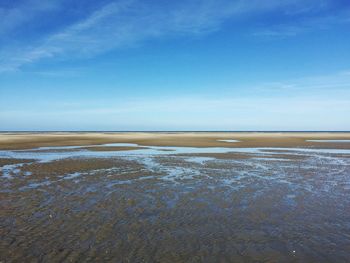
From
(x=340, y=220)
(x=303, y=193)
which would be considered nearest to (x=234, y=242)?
(x=340, y=220)

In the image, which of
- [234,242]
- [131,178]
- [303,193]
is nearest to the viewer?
[234,242]

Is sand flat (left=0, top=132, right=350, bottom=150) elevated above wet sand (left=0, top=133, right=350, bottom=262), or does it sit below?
above

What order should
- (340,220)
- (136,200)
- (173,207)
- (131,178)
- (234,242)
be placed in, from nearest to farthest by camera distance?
(234,242) → (340,220) → (173,207) → (136,200) → (131,178)

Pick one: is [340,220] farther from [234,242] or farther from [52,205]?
[52,205]

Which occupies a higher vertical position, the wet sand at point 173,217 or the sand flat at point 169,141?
the sand flat at point 169,141

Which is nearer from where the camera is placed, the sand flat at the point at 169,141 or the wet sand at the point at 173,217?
the wet sand at the point at 173,217

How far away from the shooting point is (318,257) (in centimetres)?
666

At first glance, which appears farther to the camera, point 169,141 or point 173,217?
point 169,141

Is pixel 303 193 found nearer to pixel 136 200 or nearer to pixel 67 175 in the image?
pixel 136 200

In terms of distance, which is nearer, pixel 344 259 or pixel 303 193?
pixel 344 259

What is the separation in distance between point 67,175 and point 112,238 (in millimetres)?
10323

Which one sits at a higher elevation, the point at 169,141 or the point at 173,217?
the point at 169,141

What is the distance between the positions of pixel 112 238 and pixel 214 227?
292cm

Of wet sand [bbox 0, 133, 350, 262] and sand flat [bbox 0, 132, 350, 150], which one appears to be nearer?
wet sand [bbox 0, 133, 350, 262]
